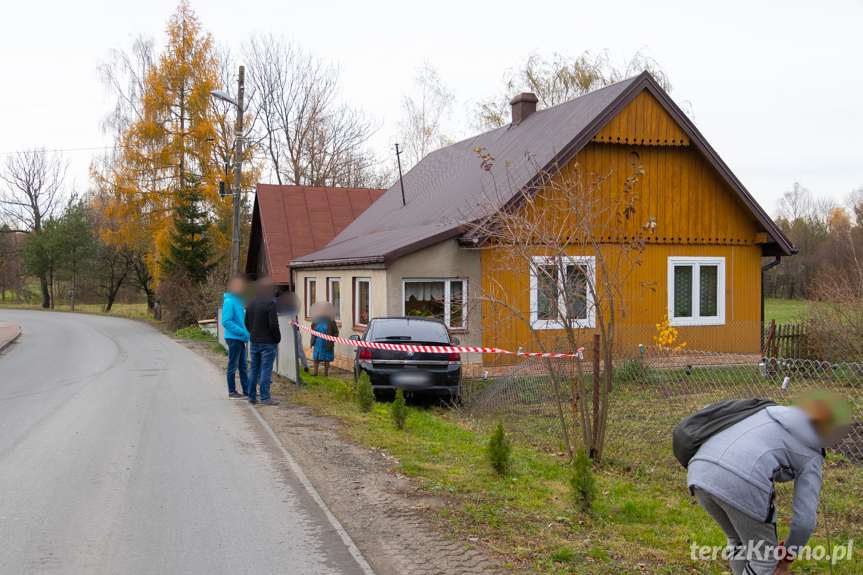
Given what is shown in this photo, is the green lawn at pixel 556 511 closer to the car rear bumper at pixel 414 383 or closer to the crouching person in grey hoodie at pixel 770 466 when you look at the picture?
the crouching person in grey hoodie at pixel 770 466

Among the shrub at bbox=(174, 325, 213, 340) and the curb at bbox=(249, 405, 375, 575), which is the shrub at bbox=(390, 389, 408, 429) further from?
the shrub at bbox=(174, 325, 213, 340)

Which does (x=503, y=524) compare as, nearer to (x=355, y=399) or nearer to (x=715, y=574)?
(x=715, y=574)

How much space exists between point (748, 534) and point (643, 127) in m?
14.7

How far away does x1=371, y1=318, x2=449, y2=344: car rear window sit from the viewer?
482 inches

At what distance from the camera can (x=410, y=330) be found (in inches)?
487

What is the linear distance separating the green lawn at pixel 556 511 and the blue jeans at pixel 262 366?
2.76m

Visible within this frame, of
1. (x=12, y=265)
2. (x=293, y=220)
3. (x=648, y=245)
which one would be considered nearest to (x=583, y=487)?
(x=648, y=245)

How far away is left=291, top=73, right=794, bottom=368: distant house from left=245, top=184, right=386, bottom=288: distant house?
7970 millimetres

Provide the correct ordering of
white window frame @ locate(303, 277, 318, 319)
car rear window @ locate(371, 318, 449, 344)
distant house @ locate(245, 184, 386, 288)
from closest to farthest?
1. car rear window @ locate(371, 318, 449, 344)
2. white window frame @ locate(303, 277, 318, 319)
3. distant house @ locate(245, 184, 386, 288)

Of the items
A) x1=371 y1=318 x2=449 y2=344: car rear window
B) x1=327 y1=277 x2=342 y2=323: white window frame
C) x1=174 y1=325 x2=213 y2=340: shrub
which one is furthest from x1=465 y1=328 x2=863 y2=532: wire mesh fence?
x1=174 y1=325 x2=213 y2=340: shrub

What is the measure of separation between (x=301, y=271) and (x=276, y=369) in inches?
351

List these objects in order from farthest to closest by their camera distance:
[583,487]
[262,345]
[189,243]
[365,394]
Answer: [189,243], [262,345], [365,394], [583,487]

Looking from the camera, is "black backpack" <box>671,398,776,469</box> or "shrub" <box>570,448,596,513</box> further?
"shrub" <box>570,448,596,513</box>

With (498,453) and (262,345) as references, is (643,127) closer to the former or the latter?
(262,345)
